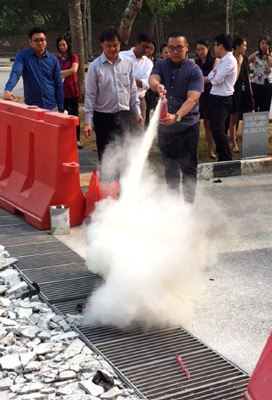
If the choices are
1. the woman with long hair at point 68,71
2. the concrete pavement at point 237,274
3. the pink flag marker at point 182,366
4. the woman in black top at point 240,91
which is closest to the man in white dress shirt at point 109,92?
the concrete pavement at point 237,274

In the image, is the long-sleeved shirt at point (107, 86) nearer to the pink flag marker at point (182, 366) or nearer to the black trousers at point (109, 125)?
the black trousers at point (109, 125)

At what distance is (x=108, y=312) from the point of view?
462 centimetres

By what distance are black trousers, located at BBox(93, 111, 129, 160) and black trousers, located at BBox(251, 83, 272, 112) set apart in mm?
4872

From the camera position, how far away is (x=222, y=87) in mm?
9773

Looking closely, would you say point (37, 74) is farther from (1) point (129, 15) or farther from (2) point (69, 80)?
(1) point (129, 15)

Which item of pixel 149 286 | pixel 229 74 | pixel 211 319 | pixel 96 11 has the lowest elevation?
pixel 211 319

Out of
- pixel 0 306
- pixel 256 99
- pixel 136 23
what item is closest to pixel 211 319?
pixel 0 306

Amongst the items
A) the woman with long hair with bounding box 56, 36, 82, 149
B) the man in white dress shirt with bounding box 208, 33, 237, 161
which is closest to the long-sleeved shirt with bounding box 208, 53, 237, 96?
the man in white dress shirt with bounding box 208, 33, 237, 161

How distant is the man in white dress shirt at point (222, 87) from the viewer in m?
9.63

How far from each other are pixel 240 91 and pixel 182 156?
450 centimetres

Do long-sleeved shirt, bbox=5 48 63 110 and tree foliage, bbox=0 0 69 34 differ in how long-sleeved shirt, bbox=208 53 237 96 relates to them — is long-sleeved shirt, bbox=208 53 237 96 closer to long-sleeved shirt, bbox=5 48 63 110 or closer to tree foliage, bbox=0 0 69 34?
long-sleeved shirt, bbox=5 48 63 110

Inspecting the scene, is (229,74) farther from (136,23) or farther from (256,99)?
(136,23)

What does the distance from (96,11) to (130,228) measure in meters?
44.9

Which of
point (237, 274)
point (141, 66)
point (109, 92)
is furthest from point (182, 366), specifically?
point (141, 66)
